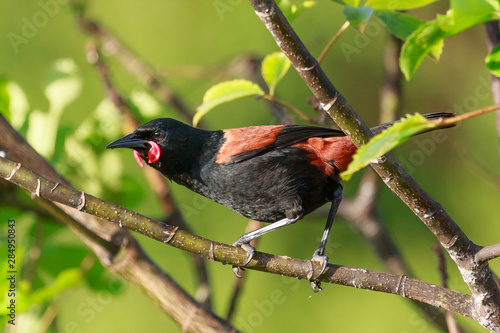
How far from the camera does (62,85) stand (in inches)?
120

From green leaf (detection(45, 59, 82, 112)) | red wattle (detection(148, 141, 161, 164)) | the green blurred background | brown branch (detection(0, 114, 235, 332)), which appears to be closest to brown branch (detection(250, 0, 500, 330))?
brown branch (detection(0, 114, 235, 332))

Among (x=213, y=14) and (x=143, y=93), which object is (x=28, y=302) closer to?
(x=143, y=93)

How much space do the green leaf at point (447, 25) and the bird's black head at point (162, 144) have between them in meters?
1.82

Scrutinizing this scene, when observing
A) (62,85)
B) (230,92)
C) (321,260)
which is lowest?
(321,260)

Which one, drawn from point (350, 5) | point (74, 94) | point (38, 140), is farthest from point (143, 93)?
point (350, 5)

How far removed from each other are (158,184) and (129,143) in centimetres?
63

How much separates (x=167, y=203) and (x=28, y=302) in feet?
4.01

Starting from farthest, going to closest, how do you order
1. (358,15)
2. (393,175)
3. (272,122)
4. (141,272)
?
(272,122) < (141,272) < (393,175) < (358,15)

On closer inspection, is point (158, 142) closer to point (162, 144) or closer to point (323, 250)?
point (162, 144)

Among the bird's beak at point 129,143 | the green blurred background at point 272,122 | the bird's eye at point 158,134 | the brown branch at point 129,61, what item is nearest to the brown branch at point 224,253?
the bird's beak at point 129,143

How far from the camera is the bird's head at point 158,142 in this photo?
2969 millimetres

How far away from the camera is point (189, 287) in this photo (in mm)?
5574

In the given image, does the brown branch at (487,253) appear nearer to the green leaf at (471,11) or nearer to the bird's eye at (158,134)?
the green leaf at (471,11)

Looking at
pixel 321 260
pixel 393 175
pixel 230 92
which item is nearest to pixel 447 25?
pixel 393 175
